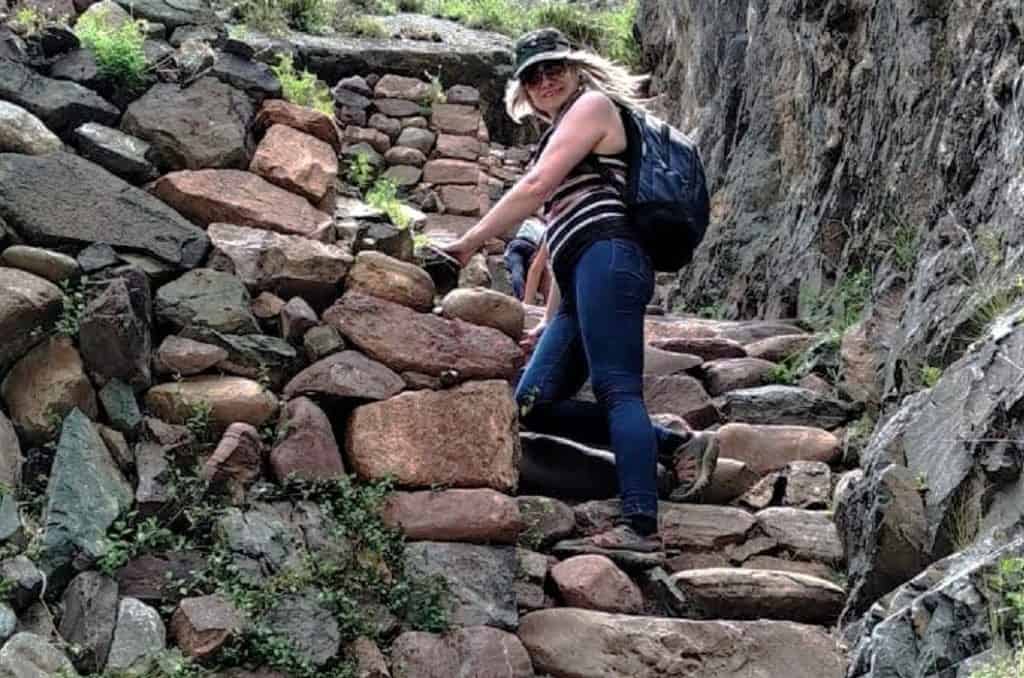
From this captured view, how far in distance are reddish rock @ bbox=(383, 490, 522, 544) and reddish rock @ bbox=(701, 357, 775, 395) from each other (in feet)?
7.36

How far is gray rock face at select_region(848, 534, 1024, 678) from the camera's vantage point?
279 centimetres

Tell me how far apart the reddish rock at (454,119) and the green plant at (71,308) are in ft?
22.5

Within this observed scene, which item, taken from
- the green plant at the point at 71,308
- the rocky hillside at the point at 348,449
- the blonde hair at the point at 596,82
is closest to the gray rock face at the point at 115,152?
the rocky hillside at the point at 348,449

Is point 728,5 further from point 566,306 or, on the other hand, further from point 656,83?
point 566,306

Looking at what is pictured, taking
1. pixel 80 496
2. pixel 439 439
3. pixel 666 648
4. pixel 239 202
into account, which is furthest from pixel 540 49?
pixel 80 496

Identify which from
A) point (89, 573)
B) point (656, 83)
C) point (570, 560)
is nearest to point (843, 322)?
point (570, 560)

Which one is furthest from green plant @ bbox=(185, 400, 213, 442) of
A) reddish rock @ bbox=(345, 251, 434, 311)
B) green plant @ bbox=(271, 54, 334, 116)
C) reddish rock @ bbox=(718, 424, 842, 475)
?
reddish rock @ bbox=(718, 424, 842, 475)

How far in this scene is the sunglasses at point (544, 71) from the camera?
4441 mm

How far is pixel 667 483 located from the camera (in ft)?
15.3

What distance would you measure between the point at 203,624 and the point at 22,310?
3.54 feet

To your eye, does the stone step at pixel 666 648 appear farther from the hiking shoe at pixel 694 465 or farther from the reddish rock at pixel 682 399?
the reddish rock at pixel 682 399

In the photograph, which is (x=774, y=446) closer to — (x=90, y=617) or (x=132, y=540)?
(x=132, y=540)

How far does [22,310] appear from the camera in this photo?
11.6ft

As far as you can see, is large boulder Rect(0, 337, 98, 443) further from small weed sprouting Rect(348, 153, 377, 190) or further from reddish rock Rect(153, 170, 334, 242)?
small weed sprouting Rect(348, 153, 377, 190)
